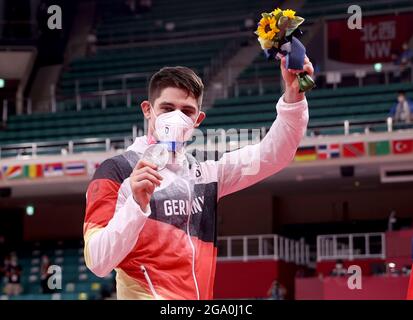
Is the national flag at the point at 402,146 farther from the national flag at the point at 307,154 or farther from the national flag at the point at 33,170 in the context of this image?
the national flag at the point at 33,170

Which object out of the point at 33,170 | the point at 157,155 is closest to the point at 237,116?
the point at 33,170

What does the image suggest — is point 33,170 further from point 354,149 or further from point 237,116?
point 354,149

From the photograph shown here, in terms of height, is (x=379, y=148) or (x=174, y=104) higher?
(x=379, y=148)

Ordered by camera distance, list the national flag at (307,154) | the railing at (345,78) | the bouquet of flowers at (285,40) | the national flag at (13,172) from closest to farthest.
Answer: the bouquet of flowers at (285,40) < the national flag at (307,154) < the national flag at (13,172) < the railing at (345,78)

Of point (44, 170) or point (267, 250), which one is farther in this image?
point (267, 250)

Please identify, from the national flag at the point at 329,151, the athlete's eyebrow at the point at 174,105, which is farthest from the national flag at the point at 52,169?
the athlete's eyebrow at the point at 174,105

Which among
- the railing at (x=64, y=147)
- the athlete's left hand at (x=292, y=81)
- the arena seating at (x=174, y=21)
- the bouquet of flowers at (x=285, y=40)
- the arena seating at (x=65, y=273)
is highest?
the arena seating at (x=174, y=21)

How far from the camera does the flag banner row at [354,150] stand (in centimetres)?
1206

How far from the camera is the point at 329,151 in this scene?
1234 centimetres

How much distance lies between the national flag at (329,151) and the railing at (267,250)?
133cm

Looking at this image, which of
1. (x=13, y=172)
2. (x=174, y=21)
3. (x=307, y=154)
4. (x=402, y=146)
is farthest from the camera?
(x=174, y=21)

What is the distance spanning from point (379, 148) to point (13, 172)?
4.73m
